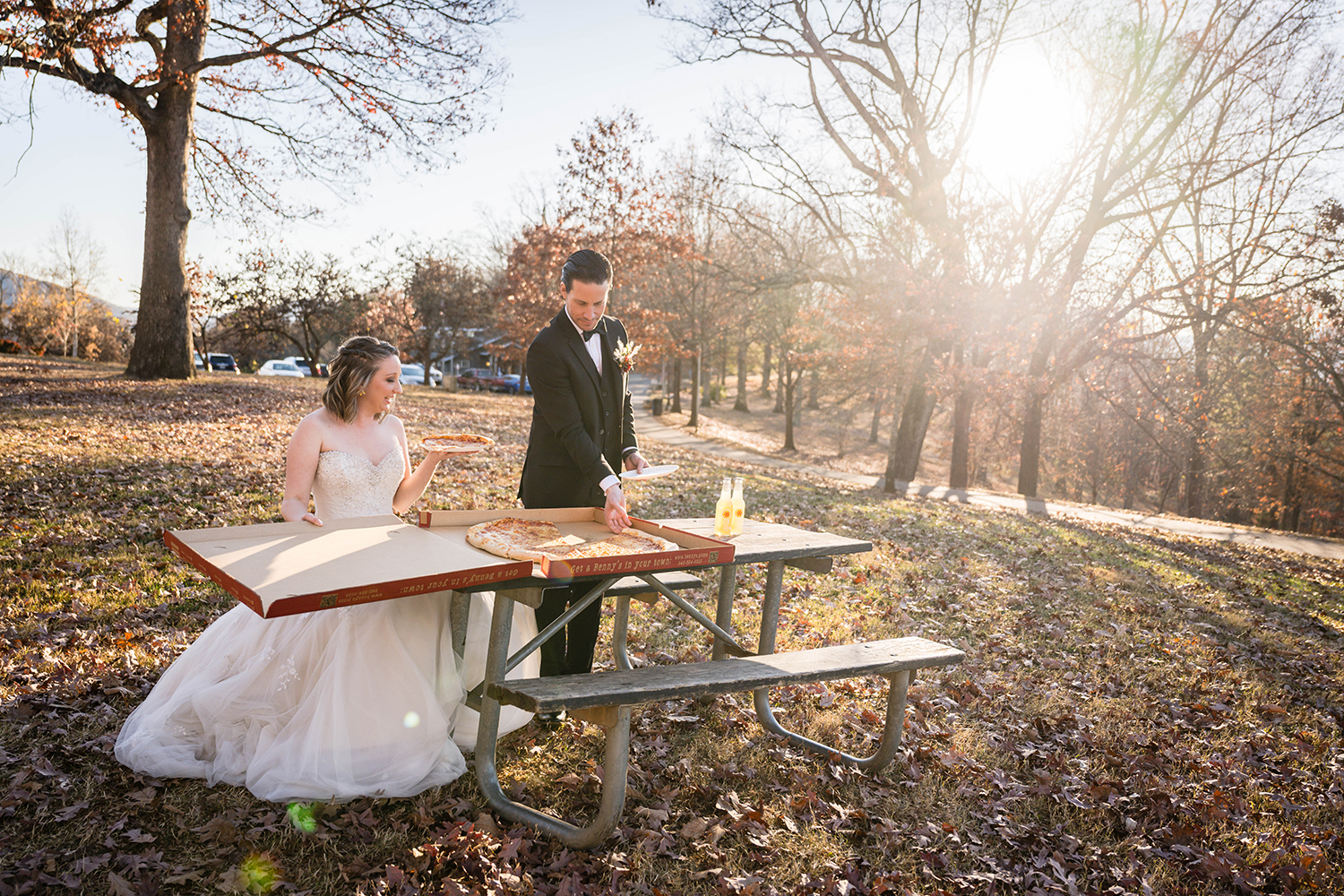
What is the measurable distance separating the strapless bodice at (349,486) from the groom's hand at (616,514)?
3.89 ft

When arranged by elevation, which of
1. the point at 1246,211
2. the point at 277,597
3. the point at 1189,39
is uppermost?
the point at 1189,39

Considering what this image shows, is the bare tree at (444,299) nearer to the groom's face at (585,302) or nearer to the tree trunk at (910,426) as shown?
the tree trunk at (910,426)

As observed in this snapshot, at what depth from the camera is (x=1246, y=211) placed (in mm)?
21891

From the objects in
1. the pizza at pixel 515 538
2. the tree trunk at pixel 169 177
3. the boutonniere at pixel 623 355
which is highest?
the tree trunk at pixel 169 177

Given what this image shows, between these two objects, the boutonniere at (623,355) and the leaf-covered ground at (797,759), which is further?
the boutonniere at (623,355)

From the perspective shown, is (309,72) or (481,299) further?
(481,299)

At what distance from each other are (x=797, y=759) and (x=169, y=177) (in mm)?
16510

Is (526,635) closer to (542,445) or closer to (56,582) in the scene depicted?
(542,445)

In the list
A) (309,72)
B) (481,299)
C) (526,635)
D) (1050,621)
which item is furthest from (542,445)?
(481,299)

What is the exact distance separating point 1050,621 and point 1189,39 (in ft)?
54.2

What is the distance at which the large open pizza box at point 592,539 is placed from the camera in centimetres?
283

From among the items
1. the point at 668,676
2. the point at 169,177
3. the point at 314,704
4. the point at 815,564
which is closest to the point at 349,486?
the point at 314,704

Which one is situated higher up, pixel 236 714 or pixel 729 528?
pixel 729 528

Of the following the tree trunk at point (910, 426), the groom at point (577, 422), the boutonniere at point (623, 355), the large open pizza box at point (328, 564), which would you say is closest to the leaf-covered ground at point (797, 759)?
the groom at point (577, 422)
